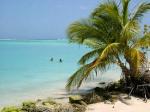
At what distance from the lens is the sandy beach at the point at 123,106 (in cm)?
1014

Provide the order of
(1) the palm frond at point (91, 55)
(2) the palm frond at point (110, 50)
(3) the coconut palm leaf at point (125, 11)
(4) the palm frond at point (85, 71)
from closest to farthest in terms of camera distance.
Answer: (2) the palm frond at point (110, 50) < (4) the palm frond at point (85, 71) < (1) the palm frond at point (91, 55) < (3) the coconut palm leaf at point (125, 11)

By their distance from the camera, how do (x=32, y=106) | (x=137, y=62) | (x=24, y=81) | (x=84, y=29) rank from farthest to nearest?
(x=24, y=81)
(x=84, y=29)
(x=137, y=62)
(x=32, y=106)

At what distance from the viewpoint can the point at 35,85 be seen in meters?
16.8

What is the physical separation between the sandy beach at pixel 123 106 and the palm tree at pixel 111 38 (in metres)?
1.44

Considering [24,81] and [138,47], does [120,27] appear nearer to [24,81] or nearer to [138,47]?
[138,47]

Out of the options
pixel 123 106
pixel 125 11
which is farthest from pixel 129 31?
pixel 123 106

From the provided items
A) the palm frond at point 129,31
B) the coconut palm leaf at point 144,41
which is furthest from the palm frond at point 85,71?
the coconut palm leaf at point 144,41

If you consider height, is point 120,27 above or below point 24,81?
above

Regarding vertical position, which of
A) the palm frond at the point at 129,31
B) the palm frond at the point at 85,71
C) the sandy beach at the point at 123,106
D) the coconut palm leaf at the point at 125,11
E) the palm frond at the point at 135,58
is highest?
the coconut palm leaf at the point at 125,11

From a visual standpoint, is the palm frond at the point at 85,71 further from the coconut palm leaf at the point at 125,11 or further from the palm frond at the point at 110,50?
Result: the coconut palm leaf at the point at 125,11

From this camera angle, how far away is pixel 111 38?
1252cm

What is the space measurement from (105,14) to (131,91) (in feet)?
9.55

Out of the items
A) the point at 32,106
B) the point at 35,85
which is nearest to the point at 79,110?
the point at 32,106

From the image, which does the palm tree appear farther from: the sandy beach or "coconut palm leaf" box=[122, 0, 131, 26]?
the sandy beach
